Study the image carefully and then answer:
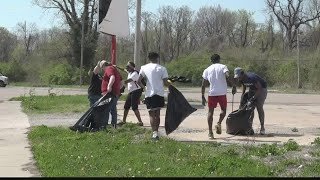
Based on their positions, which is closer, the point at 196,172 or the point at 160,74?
the point at 196,172

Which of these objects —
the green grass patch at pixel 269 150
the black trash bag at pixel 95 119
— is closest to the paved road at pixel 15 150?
the black trash bag at pixel 95 119

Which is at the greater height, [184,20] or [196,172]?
[184,20]

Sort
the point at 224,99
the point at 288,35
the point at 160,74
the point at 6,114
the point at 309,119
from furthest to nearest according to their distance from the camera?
the point at 288,35 → the point at 6,114 → the point at 309,119 → the point at 224,99 → the point at 160,74

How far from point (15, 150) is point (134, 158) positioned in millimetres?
3049

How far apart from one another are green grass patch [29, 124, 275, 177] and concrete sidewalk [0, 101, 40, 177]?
0.62 feet

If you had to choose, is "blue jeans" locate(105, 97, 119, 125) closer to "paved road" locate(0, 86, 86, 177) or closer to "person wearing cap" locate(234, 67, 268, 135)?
"paved road" locate(0, 86, 86, 177)

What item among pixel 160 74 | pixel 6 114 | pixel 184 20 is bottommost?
pixel 6 114

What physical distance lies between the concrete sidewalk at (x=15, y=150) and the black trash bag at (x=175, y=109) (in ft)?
9.30

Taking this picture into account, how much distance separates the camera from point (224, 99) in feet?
36.0

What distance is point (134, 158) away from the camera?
7887mm

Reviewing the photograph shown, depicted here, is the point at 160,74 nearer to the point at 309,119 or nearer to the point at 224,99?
the point at 224,99

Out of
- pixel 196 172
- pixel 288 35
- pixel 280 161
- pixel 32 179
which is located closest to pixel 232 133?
pixel 280 161

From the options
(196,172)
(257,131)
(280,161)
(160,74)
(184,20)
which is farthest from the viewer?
(184,20)

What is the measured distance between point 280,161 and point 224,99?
3468 millimetres
